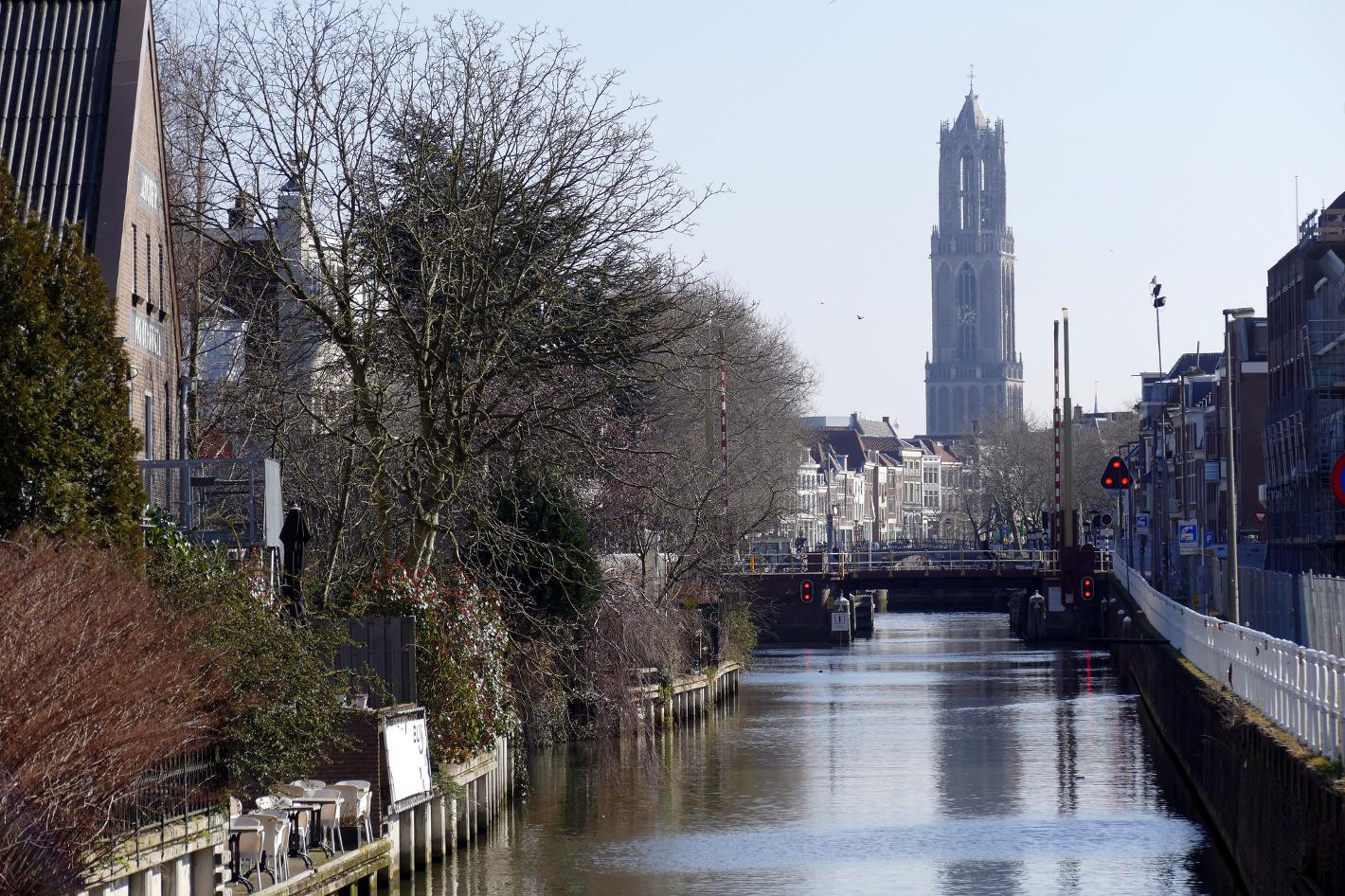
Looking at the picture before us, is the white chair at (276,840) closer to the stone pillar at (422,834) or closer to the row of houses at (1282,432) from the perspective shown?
the stone pillar at (422,834)

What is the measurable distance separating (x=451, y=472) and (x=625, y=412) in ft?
57.4

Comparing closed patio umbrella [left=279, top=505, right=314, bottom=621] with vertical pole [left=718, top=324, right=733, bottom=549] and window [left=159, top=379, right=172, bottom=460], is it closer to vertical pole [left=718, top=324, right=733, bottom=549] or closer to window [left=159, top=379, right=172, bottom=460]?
window [left=159, top=379, right=172, bottom=460]

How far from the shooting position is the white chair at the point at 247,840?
1997 cm

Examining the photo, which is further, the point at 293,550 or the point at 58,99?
the point at 58,99

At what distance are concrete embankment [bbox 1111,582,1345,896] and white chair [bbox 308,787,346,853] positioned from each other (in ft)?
32.6

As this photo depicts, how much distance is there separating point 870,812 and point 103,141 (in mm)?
16074

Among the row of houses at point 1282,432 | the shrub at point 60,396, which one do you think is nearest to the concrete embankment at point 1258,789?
the shrub at point 60,396

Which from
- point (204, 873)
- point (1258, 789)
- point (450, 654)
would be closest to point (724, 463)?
point (450, 654)

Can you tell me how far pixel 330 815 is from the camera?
23.0 metres

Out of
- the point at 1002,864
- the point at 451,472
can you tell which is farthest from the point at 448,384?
the point at 1002,864

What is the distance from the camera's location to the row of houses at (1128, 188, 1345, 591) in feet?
208

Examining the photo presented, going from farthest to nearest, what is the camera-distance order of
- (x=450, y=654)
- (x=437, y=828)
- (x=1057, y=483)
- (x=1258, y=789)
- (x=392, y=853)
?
(x=1057, y=483) → (x=450, y=654) → (x=437, y=828) → (x=392, y=853) → (x=1258, y=789)

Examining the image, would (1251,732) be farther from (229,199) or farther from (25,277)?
(229,199)

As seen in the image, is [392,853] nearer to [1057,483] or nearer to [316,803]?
[316,803]
